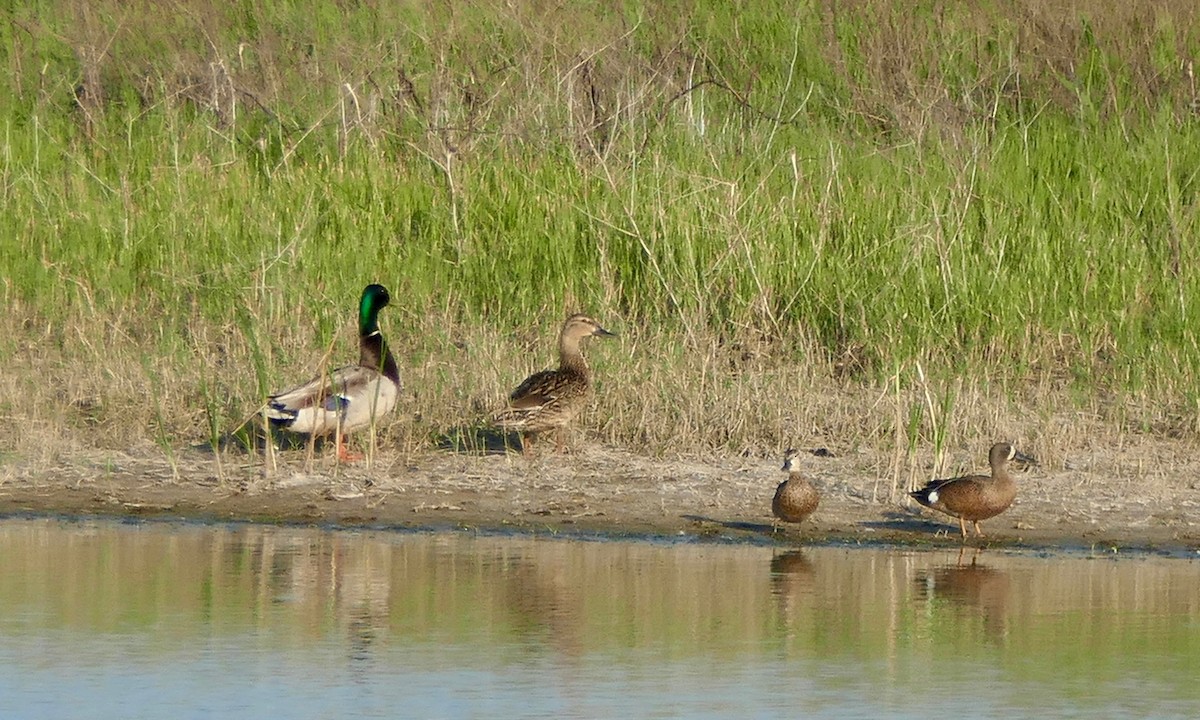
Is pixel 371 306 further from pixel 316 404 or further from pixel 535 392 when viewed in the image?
pixel 535 392

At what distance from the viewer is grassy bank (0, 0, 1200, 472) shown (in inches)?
385

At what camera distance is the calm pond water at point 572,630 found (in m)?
5.46

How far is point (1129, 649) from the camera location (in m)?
6.04

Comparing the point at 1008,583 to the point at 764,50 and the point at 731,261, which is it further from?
the point at 764,50

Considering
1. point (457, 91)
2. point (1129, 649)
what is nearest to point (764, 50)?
point (457, 91)

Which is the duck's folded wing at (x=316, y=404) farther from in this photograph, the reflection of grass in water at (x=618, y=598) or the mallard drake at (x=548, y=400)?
the reflection of grass in water at (x=618, y=598)

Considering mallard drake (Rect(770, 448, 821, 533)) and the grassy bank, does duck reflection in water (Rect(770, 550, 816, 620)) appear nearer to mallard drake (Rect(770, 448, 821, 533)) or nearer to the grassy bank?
mallard drake (Rect(770, 448, 821, 533))

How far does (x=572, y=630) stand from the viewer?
20.6 ft

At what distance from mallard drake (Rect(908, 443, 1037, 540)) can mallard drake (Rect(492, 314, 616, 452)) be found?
72.6 inches

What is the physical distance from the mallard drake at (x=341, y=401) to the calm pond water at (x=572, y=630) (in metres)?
1.05

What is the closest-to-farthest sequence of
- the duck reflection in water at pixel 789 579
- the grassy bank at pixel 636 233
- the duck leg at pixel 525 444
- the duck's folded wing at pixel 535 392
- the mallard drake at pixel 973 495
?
the duck reflection in water at pixel 789 579 < the mallard drake at pixel 973 495 < the duck's folded wing at pixel 535 392 < the duck leg at pixel 525 444 < the grassy bank at pixel 636 233

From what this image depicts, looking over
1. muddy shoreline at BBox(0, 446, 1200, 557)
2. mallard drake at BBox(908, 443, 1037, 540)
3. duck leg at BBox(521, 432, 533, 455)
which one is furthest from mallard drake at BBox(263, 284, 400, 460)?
mallard drake at BBox(908, 443, 1037, 540)

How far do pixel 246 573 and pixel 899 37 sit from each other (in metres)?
9.33

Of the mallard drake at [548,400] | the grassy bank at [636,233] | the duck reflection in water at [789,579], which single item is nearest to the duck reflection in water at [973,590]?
the duck reflection in water at [789,579]
